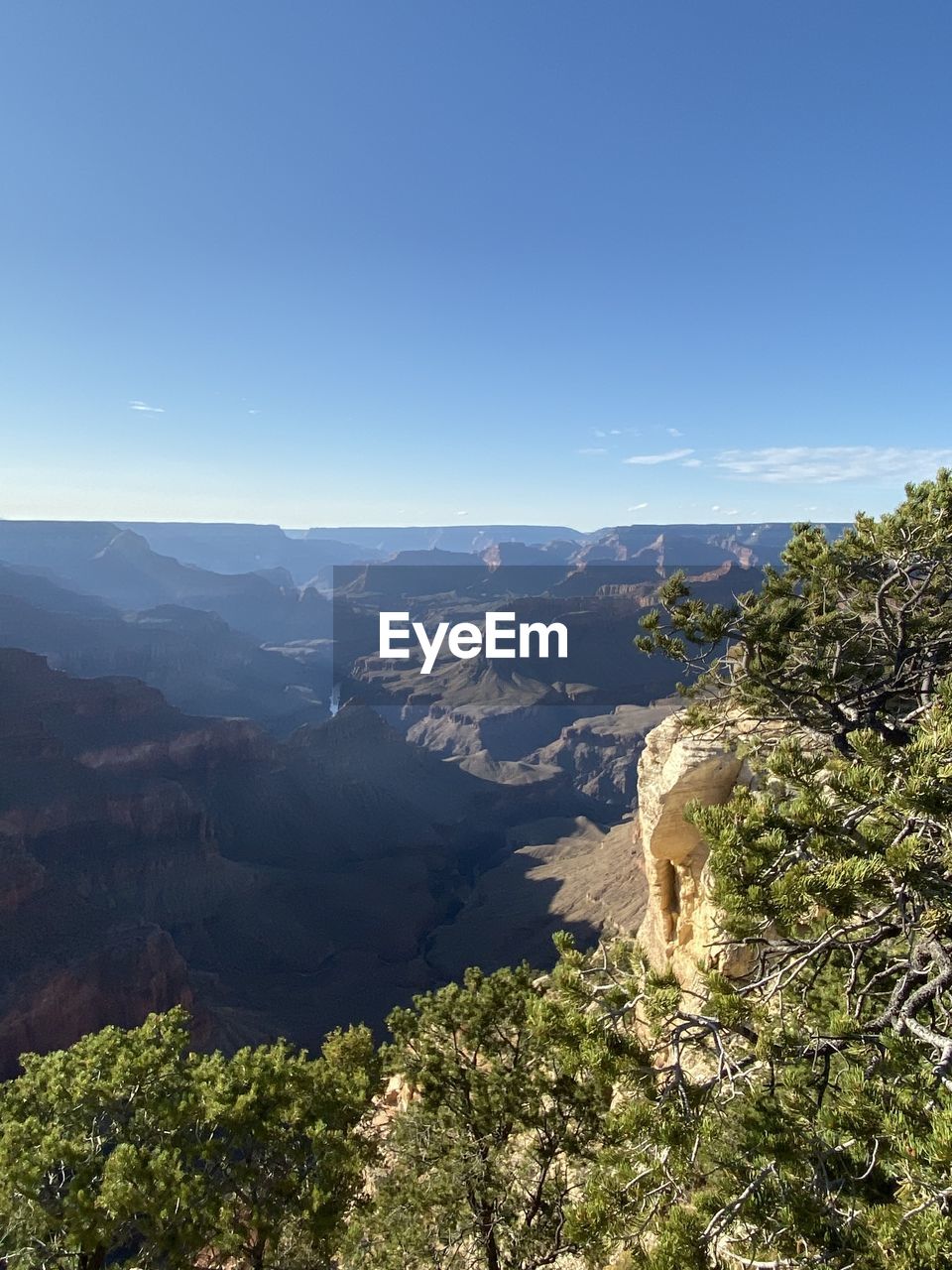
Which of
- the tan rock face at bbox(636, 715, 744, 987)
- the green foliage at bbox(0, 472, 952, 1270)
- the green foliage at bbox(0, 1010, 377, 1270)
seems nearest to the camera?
the green foliage at bbox(0, 472, 952, 1270)

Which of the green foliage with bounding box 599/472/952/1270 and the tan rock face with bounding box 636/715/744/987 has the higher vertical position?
the green foliage with bounding box 599/472/952/1270

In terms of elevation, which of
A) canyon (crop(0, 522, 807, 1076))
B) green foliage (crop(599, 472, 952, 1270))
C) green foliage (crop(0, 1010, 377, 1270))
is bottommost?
canyon (crop(0, 522, 807, 1076))

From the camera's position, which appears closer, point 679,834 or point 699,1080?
point 699,1080

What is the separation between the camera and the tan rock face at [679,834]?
663 inches

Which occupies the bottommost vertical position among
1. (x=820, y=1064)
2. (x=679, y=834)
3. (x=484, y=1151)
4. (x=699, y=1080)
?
(x=484, y=1151)

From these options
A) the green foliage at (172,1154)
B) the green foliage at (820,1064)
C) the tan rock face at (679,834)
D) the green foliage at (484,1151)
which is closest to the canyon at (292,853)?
the tan rock face at (679,834)

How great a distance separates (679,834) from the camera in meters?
17.7

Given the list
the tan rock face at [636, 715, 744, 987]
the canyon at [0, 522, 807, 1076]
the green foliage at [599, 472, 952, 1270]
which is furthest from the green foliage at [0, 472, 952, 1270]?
the canyon at [0, 522, 807, 1076]

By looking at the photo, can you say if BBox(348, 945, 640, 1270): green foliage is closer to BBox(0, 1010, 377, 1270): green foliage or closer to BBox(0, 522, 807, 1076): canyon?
→ BBox(0, 1010, 377, 1270): green foliage

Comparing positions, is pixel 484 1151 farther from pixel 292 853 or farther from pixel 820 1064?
pixel 292 853

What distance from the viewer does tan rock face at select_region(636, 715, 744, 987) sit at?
55.3ft

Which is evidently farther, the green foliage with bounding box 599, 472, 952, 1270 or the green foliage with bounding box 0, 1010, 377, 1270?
the green foliage with bounding box 0, 1010, 377, 1270

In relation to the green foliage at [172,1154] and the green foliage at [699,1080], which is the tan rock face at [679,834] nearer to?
the green foliage at [699,1080]

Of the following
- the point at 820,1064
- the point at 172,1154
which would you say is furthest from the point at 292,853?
the point at 820,1064
